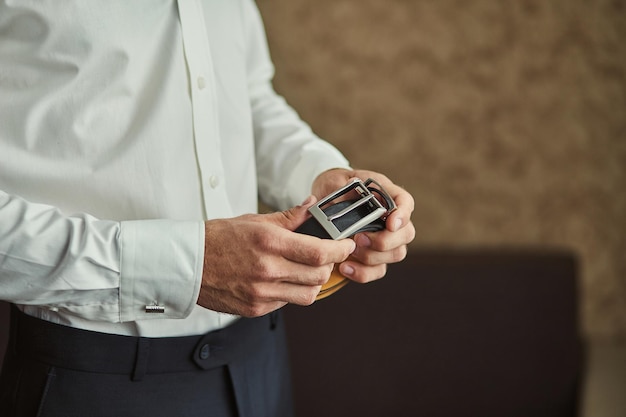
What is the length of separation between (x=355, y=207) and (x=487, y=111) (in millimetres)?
1569

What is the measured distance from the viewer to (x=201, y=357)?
0.98 m

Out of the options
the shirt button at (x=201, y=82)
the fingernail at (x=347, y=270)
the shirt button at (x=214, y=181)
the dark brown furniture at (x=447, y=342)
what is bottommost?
the dark brown furniture at (x=447, y=342)

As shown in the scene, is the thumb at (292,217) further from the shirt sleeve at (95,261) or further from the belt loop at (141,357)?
the belt loop at (141,357)

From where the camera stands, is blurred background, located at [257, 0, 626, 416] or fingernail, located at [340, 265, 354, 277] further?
blurred background, located at [257, 0, 626, 416]

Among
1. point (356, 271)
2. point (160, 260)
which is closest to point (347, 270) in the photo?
point (356, 271)

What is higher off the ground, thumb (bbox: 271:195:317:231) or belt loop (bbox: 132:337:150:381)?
thumb (bbox: 271:195:317:231)

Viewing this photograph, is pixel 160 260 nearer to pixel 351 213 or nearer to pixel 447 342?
pixel 351 213

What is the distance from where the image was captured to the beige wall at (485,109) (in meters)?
2.27

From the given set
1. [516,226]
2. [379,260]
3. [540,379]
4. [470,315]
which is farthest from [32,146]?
[516,226]

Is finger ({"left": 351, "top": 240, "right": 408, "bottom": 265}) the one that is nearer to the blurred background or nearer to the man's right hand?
the man's right hand

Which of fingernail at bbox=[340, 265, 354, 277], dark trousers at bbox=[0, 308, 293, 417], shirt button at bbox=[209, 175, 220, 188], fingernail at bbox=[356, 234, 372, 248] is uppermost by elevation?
shirt button at bbox=[209, 175, 220, 188]

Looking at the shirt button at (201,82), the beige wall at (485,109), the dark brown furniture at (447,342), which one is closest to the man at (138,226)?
the shirt button at (201,82)

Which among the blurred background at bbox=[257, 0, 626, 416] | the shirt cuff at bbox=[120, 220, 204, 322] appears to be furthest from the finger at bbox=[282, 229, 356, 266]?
the blurred background at bbox=[257, 0, 626, 416]

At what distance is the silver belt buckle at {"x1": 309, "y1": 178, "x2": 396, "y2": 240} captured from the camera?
2.84 ft
